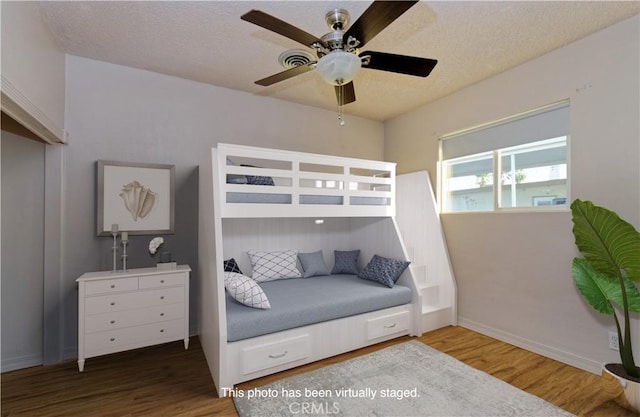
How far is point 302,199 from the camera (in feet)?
8.91

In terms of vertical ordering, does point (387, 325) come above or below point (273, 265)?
below

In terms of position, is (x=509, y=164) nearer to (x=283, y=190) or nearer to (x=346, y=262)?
(x=346, y=262)

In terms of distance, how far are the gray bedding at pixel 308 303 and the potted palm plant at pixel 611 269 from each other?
1.43 meters

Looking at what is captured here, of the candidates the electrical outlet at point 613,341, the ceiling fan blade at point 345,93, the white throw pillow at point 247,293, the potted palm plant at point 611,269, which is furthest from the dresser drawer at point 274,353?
the electrical outlet at point 613,341

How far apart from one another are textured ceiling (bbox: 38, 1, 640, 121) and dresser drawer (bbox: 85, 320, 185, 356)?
239cm

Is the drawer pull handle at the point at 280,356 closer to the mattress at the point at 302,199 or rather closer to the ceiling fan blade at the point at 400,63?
the mattress at the point at 302,199

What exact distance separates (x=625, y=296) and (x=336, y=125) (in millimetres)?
3293

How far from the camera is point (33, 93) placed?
1.99 m

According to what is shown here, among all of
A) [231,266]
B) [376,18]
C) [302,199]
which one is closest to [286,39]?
[376,18]

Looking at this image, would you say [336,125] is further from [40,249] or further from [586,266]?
[40,249]

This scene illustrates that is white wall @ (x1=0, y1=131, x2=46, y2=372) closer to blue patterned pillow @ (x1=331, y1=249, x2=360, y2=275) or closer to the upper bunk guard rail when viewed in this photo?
the upper bunk guard rail

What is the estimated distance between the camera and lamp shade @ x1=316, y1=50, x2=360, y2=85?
62.5 inches

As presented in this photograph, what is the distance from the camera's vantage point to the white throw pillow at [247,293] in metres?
2.34

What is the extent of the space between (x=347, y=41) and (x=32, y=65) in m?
2.09
